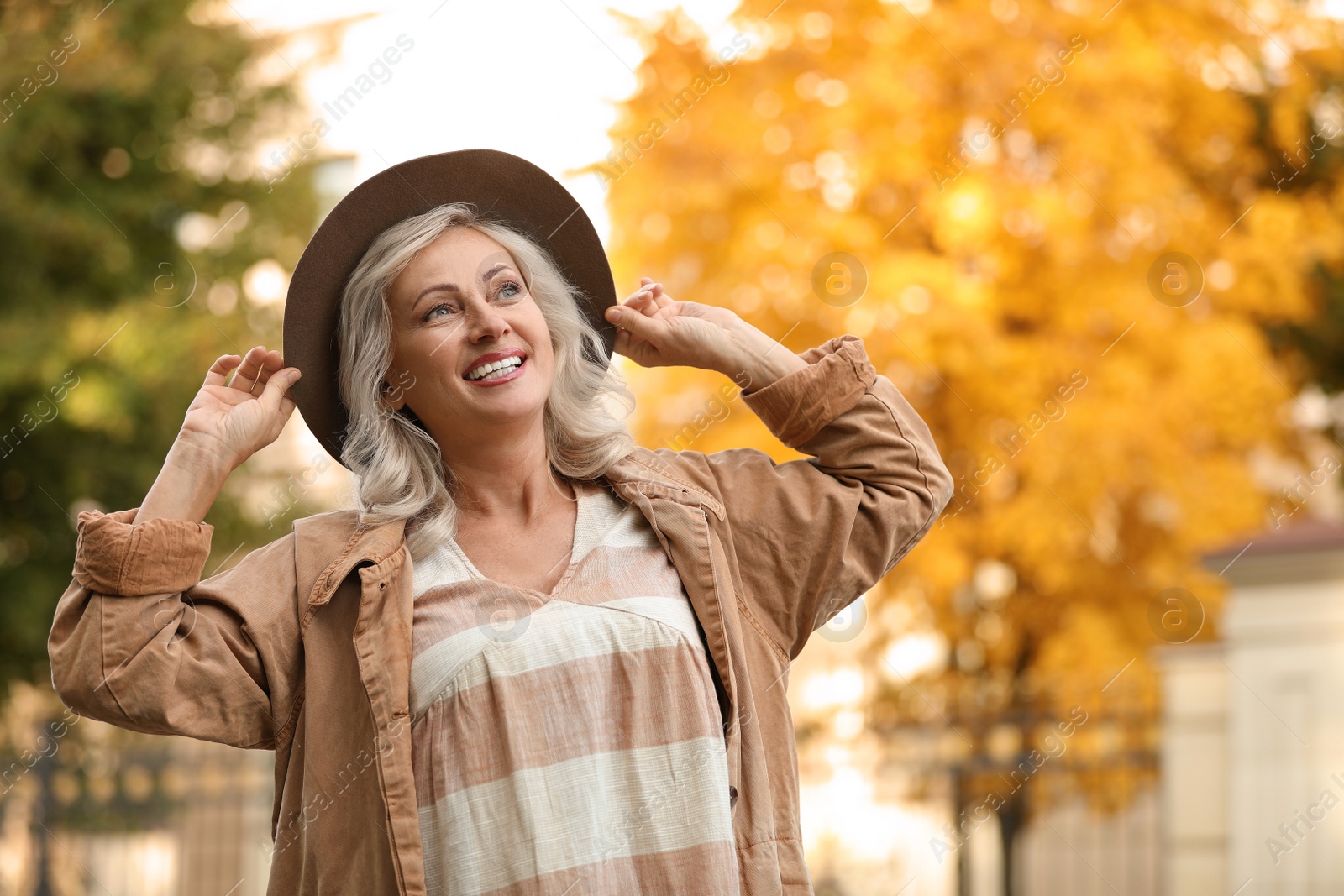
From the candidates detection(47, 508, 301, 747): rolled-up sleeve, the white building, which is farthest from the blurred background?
detection(47, 508, 301, 747): rolled-up sleeve

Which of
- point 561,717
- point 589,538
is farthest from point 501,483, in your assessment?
point 561,717

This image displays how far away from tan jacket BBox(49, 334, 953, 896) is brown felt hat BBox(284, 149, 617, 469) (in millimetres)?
273

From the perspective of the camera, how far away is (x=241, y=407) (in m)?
2.19

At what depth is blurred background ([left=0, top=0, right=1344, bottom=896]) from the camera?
751 centimetres

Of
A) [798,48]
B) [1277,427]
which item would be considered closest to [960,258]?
[798,48]

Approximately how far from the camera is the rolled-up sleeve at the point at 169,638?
6.34ft

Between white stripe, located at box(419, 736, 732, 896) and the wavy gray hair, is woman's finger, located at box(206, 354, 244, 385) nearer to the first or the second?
the wavy gray hair

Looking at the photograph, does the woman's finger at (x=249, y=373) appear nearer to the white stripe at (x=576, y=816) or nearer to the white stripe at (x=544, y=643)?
the white stripe at (x=544, y=643)

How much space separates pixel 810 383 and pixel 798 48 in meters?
6.13

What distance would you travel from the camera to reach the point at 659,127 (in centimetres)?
763

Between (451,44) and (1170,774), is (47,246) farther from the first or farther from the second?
(1170,774)

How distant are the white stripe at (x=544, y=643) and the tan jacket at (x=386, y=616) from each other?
0.14ft

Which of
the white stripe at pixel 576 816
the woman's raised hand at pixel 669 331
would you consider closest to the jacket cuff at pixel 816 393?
the woman's raised hand at pixel 669 331

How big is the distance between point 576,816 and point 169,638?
2.07 ft
